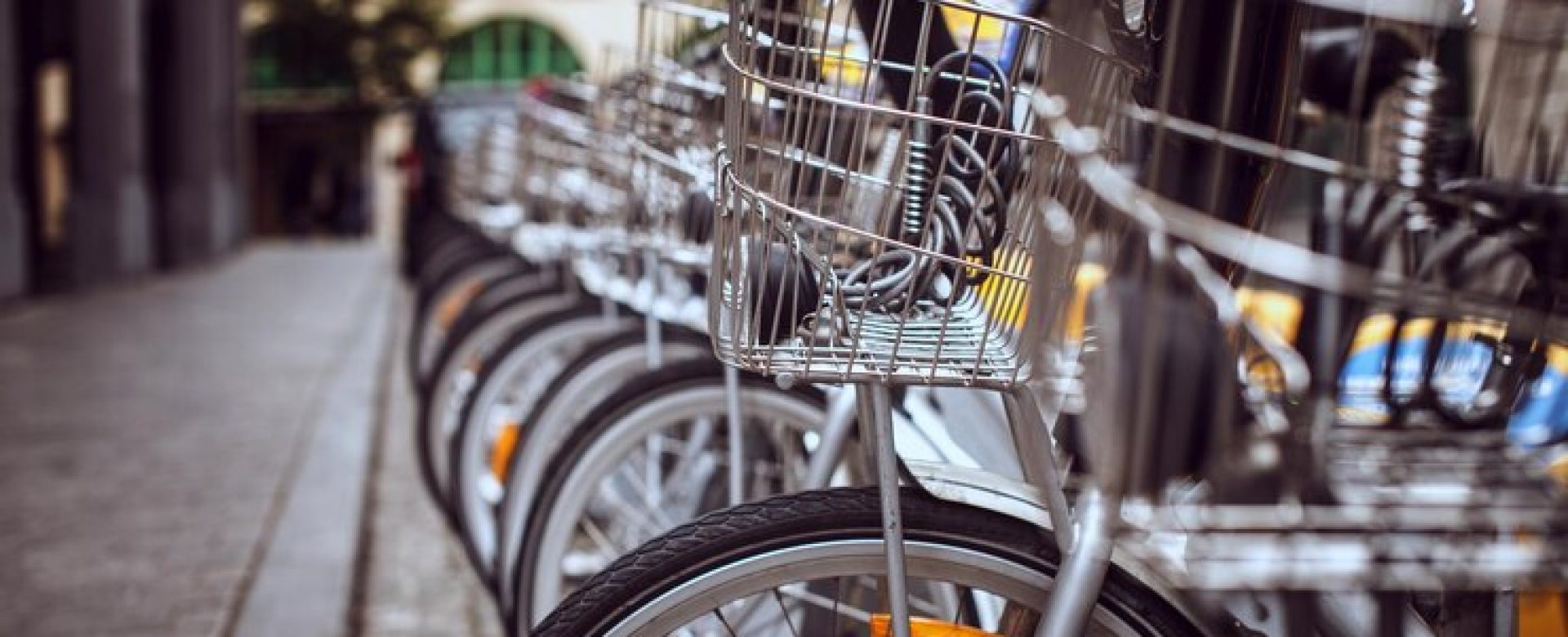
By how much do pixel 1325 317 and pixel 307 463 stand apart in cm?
514

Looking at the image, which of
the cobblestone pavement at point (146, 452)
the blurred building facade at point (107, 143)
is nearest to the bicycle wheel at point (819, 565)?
the cobblestone pavement at point (146, 452)

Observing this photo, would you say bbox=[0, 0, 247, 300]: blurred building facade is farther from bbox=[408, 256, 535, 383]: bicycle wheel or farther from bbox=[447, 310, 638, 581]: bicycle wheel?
bbox=[447, 310, 638, 581]: bicycle wheel

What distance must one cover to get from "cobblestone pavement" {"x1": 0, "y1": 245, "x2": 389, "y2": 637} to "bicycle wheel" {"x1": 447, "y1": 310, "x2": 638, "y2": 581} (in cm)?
63

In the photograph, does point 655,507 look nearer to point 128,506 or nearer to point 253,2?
point 128,506

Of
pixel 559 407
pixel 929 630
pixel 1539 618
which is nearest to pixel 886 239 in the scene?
pixel 929 630

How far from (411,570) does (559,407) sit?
69.5 inches

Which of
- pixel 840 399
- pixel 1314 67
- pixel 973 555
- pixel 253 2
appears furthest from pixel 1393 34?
pixel 253 2

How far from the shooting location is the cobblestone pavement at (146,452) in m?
4.28

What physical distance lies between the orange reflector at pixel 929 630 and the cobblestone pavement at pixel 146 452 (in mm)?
2528

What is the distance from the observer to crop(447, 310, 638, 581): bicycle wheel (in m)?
3.94

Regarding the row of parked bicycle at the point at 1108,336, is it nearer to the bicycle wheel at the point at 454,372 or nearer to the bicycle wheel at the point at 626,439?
the bicycle wheel at the point at 626,439

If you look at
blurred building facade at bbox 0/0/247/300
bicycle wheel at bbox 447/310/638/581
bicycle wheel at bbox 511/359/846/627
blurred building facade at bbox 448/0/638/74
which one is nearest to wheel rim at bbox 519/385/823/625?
bicycle wheel at bbox 511/359/846/627

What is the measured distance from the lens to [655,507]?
10.7 feet

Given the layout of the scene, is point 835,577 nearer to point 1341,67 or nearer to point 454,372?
point 1341,67
